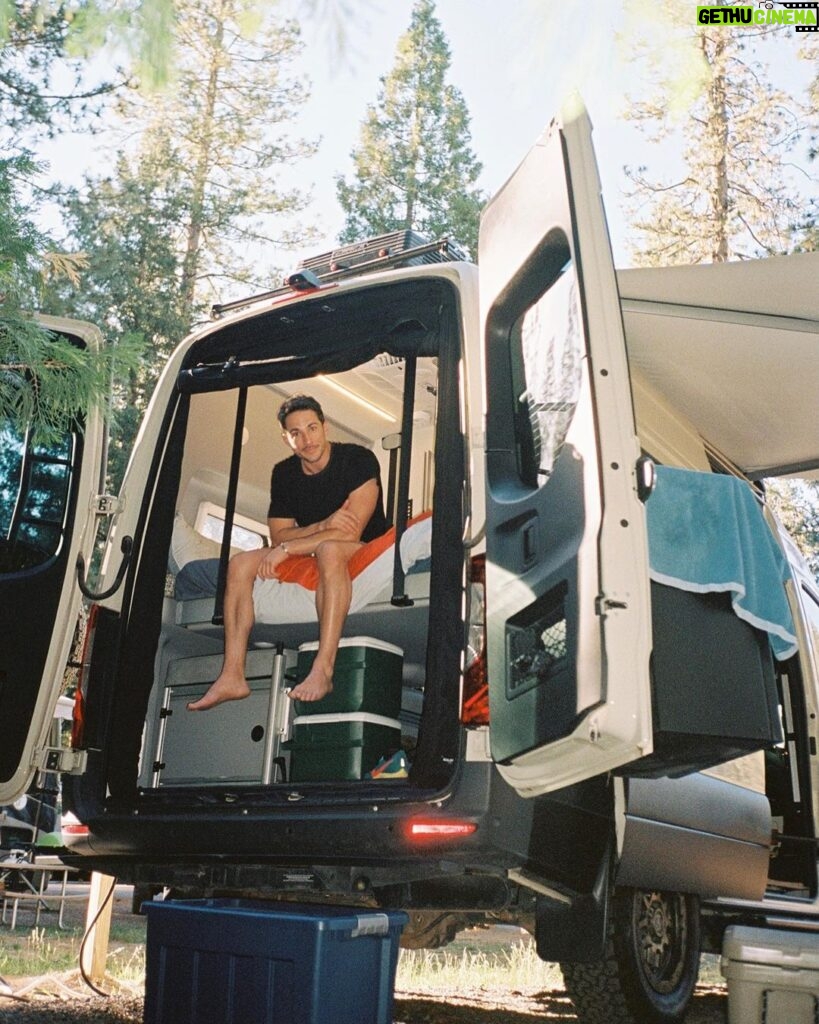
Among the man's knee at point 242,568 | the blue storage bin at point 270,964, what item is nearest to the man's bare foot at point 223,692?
the man's knee at point 242,568

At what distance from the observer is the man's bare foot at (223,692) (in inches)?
166

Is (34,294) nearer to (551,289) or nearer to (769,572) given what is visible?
(551,289)

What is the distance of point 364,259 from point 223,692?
1803mm

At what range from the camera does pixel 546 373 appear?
10.9ft

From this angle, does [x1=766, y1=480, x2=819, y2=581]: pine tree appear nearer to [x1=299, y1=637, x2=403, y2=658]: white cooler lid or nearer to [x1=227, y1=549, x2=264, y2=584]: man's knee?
[x1=227, y1=549, x2=264, y2=584]: man's knee

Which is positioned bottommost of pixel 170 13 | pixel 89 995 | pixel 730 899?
pixel 89 995

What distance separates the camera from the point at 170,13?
3424 millimetres

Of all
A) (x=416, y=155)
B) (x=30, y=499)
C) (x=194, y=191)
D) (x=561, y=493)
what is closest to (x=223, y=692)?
(x=30, y=499)

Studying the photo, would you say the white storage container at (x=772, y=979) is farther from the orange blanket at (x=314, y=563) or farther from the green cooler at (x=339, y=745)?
the orange blanket at (x=314, y=563)

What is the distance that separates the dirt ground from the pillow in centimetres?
181

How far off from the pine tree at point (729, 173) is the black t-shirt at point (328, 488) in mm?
14267

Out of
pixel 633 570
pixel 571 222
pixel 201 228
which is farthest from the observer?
pixel 201 228

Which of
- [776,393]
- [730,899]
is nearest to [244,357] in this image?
[776,393]

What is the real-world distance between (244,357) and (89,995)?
3087 mm
